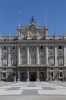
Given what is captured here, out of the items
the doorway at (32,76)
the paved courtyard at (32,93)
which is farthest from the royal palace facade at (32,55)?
the paved courtyard at (32,93)

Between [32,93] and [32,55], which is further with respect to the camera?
[32,55]

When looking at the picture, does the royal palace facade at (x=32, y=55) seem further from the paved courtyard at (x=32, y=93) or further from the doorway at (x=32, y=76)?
the paved courtyard at (x=32, y=93)

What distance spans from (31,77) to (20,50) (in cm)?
956

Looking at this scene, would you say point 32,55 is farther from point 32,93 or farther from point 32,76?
point 32,93

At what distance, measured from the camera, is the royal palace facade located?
6738 centimetres

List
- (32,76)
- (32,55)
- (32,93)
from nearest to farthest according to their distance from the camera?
1. (32,93)
2. (32,76)
3. (32,55)

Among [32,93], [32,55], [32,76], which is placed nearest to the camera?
[32,93]

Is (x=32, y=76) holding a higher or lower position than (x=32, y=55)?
lower

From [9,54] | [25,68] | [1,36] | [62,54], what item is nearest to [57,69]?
[62,54]

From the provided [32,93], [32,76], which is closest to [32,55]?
[32,76]

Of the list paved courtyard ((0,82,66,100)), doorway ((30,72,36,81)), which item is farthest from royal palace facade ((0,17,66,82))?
paved courtyard ((0,82,66,100))

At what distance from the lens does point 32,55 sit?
68000 mm

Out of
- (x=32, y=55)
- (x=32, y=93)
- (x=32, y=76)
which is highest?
(x=32, y=55)

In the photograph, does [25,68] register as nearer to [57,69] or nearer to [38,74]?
[38,74]
